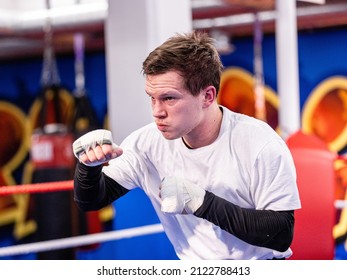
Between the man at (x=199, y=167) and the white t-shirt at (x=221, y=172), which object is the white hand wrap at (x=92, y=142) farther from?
the white t-shirt at (x=221, y=172)

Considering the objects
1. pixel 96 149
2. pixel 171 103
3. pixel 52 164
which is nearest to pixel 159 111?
pixel 171 103

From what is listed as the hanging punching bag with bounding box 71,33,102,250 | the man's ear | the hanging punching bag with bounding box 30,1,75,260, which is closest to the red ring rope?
the man's ear

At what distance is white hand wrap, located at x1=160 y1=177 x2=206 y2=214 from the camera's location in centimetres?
114

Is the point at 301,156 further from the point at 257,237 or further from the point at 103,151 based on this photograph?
the point at 103,151

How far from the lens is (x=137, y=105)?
1.90 metres

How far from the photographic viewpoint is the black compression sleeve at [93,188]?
1.18 metres

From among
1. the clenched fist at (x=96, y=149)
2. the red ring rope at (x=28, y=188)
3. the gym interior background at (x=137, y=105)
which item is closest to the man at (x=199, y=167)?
the clenched fist at (x=96, y=149)

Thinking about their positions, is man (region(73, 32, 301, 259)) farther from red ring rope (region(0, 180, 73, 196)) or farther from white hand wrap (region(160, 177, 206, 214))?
red ring rope (region(0, 180, 73, 196))

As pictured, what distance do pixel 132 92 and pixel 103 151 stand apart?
0.80 metres

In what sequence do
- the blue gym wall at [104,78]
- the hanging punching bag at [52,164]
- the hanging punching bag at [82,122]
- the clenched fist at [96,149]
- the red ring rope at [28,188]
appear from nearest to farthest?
the clenched fist at [96,149] → the red ring rope at [28,188] → the blue gym wall at [104,78] → the hanging punching bag at [52,164] → the hanging punching bag at [82,122]

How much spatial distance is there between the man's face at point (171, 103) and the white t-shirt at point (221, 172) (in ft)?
0.29

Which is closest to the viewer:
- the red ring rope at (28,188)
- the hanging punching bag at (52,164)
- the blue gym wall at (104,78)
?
the red ring rope at (28,188)

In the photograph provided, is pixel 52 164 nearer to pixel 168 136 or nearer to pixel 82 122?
pixel 82 122
